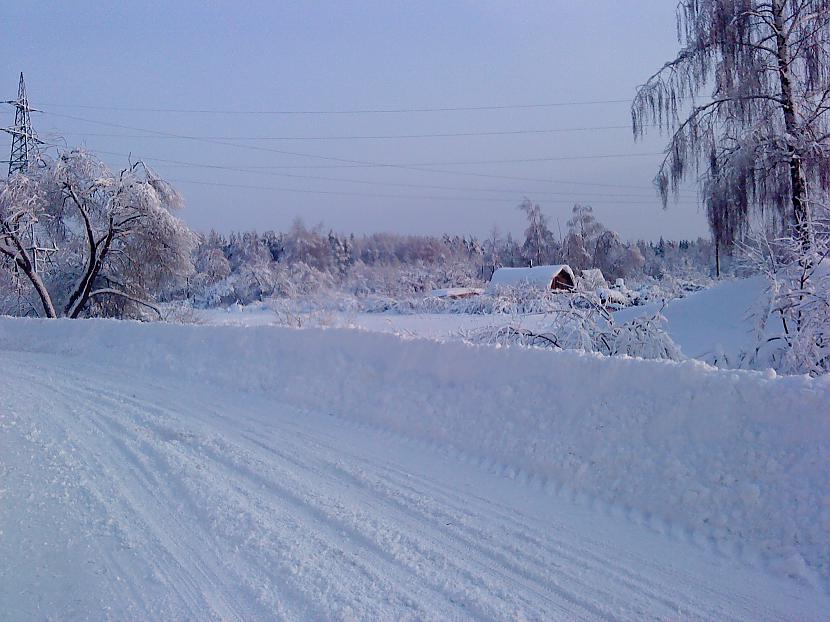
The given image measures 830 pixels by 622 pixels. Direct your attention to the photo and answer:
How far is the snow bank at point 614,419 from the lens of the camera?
5.46 meters

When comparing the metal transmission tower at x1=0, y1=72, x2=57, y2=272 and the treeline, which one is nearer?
the metal transmission tower at x1=0, y1=72, x2=57, y2=272

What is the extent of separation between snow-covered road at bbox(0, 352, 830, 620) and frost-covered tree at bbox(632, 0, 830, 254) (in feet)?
32.8

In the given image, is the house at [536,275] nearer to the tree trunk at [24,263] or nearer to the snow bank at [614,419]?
the tree trunk at [24,263]

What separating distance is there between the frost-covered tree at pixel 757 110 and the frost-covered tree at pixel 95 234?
751 inches

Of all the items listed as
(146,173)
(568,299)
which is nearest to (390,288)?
(146,173)

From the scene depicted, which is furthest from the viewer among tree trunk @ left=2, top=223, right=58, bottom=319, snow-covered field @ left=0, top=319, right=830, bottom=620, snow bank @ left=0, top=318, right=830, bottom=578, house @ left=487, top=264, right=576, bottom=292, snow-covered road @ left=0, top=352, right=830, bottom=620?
house @ left=487, top=264, right=576, bottom=292

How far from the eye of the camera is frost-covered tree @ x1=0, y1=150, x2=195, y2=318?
2408 centimetres

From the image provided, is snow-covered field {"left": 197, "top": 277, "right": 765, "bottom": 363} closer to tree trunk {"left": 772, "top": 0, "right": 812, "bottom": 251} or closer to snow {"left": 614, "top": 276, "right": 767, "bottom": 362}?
snow {"left": 614, "top": 276, "right": 767, "bottom": 362}

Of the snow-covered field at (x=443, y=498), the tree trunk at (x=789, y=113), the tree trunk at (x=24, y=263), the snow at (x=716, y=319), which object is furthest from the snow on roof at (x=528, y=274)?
the snow-covered field at (x=443, y=498)

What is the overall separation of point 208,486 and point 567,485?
339cm

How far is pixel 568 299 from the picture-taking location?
12117mm

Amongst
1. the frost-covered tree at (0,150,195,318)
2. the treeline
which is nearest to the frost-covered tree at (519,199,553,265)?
the treeline

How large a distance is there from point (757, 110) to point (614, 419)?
1014 cm

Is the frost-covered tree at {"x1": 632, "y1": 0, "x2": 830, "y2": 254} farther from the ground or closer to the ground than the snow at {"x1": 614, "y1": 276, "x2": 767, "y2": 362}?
farther from the ground
